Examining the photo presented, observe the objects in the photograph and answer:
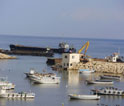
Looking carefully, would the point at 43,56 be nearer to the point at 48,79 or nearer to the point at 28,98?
the point at 48,79

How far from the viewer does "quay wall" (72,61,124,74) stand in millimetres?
66000

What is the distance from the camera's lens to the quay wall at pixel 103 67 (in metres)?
66.0

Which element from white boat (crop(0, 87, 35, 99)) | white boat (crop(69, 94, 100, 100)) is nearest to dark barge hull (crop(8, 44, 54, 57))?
white boat (crop(69, 94, 100, 100))

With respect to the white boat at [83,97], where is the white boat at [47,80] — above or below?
above

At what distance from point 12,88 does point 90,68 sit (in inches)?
865

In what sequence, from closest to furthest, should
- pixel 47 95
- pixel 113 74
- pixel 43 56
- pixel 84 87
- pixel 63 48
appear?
pixel 47 95
pixel 84 87
pixel 113 74
pixel 43 56
pixel 63 48

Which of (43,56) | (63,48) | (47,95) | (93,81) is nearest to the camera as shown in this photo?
(47,95)

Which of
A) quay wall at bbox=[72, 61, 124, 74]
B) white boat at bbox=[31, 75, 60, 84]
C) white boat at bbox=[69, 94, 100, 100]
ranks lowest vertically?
white boat at bbox=[69, 94, 100, 100]

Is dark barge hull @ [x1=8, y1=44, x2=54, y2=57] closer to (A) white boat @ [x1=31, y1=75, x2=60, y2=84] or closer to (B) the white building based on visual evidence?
(B) the white building

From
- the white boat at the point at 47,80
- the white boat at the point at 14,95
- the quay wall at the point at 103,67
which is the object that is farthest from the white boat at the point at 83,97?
the quay wall at the point at 103,67

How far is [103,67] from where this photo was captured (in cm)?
6681

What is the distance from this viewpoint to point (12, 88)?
1827 inches

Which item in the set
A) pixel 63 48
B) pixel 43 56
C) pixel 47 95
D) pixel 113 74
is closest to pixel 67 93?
pixel 47 95

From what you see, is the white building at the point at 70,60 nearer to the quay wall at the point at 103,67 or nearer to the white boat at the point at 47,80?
the quay wall at the point at 103,67
